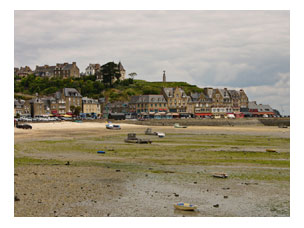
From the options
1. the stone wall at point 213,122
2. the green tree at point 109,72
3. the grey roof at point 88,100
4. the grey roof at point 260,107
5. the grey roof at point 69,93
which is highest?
the green tree at point 109,72

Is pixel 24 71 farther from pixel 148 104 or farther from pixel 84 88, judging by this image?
pixel 148 104

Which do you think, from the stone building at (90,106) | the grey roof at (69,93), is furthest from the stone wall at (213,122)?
the stone building at (90,106)

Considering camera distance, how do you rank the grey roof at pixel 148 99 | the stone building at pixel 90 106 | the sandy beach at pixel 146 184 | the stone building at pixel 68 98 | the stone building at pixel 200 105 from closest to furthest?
the sandy beach at pixel 146 184 → the grey roof at pixel 148 99 → the stone building at pixel 68 98 → the stone building at pixel 90 106 → the stone building at pixel 200 105

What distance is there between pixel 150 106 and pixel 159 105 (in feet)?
12.0

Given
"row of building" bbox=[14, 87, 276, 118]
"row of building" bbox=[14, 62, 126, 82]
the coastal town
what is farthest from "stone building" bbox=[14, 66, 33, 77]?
"row of building" bbox=[14, 87, 276, 118]

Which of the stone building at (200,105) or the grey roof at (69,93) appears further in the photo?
the stone building at (200,105)

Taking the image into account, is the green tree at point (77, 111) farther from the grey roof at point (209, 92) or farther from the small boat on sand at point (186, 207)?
the small boat on sand at point (186, 207)

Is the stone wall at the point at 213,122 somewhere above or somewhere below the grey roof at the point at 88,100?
below

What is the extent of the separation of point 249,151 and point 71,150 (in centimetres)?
1625

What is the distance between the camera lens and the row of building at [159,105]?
122 m

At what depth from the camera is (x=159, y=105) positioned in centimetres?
12600
